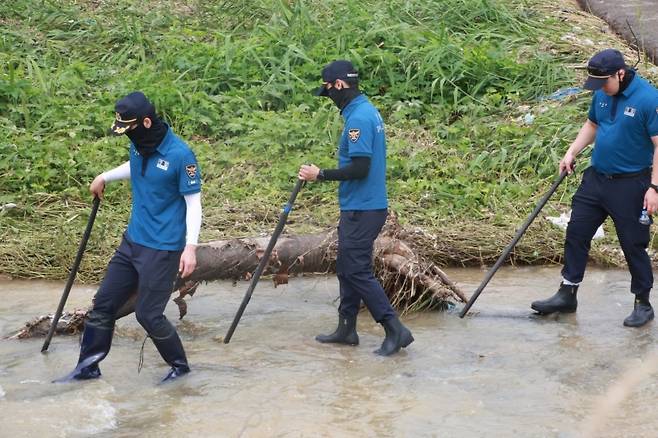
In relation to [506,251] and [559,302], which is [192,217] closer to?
[506,251]

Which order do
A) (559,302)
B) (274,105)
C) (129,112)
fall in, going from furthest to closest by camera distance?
(274,105) → (559,302) → (129,112)

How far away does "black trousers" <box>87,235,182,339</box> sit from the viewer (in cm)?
611

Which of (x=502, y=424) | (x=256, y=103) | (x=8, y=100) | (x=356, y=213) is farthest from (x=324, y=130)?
(x=502, y=424)

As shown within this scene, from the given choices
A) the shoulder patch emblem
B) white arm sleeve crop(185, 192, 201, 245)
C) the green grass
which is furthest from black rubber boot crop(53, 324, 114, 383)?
the green grass

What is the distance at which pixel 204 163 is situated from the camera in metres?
10.5

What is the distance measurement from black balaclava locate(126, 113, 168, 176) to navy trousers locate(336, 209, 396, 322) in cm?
132

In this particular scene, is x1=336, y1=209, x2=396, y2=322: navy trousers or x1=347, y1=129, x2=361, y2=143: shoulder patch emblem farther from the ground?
x1=347, y1=129, x2=361, y2=143: shoulder patch emblem

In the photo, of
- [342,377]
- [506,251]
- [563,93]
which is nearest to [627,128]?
[506,251]

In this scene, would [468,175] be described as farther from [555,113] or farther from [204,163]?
[204,163]

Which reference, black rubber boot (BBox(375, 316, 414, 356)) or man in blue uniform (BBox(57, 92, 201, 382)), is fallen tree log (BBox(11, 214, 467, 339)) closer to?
black rubber boot (BBox(375, 316, 414, 356))

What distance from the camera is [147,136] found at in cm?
601

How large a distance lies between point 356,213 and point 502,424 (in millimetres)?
1653

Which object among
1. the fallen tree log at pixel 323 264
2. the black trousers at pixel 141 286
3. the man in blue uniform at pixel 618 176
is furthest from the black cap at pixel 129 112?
the man in blue uniform at pixel 618 176

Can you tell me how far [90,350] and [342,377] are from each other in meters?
1.45
